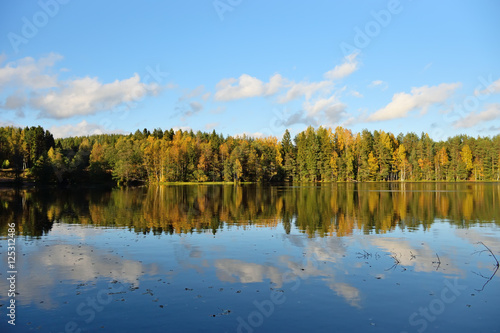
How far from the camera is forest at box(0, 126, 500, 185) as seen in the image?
138625 mm

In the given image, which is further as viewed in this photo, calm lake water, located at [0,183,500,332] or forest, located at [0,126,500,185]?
forest, located at [0,126,500,185]

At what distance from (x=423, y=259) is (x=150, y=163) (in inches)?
5336

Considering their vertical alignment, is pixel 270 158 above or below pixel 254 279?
above

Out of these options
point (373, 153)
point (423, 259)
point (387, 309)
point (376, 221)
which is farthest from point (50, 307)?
point (373, 153)

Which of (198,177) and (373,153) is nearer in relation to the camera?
(198,177)

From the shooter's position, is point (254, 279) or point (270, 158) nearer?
point (254, 279)

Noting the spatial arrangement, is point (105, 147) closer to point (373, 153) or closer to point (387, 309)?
point (373, 153)

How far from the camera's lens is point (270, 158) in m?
160

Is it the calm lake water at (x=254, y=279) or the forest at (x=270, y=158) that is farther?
the forest at (x=270, y=158)

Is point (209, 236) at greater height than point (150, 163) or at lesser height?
lesser

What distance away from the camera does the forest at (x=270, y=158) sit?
13862 centimetres

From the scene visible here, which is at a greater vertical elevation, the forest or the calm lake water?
the forest

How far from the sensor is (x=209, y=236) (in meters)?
26.7

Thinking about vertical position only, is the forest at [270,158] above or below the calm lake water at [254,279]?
above
